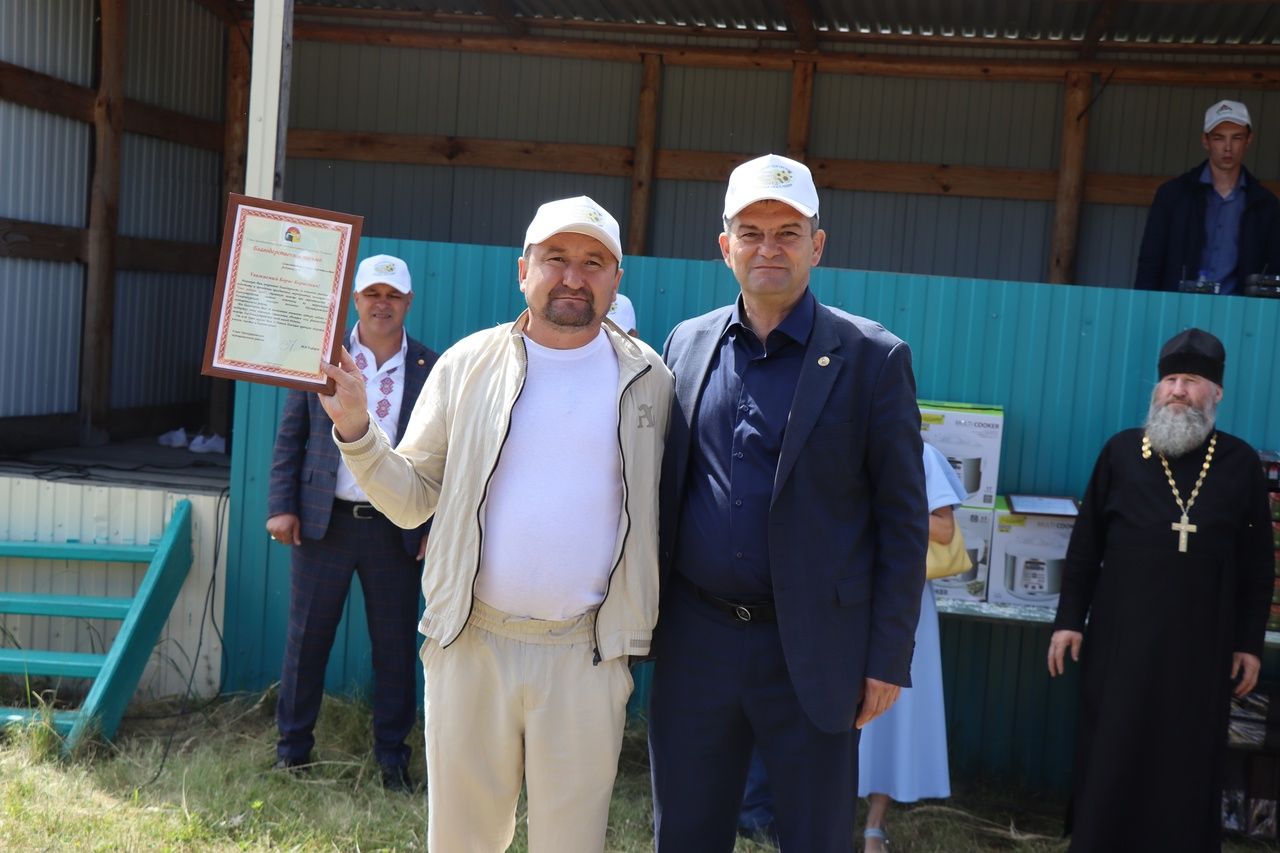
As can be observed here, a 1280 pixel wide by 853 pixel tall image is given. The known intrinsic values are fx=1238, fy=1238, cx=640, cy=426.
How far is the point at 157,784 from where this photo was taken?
4.73 m

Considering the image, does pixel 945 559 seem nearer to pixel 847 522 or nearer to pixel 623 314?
pixel 623 314

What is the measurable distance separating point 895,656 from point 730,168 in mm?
7566

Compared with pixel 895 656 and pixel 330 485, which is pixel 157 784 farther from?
pixel 895 656

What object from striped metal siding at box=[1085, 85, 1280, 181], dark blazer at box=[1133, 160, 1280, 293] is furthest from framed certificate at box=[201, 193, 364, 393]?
striped metal siding at box=[1085, 85, 1280, 181]

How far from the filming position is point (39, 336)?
25.5ft

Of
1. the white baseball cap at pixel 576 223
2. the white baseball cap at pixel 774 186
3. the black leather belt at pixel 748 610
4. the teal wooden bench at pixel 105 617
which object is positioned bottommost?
the teal wooden bench at pixel 105 617

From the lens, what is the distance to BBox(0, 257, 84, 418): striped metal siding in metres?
7.40

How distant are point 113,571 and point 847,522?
4297 millimetres

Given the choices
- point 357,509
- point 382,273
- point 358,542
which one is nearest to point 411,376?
point 382,273

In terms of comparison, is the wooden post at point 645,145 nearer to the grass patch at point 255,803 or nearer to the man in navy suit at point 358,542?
the man in navy suit at point 358,542

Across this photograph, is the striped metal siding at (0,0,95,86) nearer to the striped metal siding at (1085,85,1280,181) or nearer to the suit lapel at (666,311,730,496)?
the suit lapel at (666,311,730,496)

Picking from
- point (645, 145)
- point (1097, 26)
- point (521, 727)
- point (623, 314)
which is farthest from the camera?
point (645, 145)

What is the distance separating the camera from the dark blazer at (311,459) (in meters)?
4.77

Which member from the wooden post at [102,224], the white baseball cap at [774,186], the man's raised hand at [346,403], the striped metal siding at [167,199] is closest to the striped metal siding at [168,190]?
the striped metal siding at [167,199]
